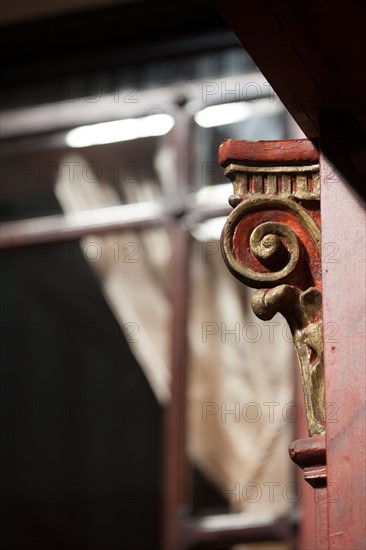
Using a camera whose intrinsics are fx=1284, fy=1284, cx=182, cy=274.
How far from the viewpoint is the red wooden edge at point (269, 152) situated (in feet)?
3.87

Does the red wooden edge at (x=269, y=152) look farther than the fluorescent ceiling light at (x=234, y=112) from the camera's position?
No

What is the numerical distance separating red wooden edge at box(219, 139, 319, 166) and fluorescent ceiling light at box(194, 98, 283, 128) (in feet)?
7.25

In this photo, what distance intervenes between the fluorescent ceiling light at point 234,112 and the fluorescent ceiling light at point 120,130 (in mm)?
101

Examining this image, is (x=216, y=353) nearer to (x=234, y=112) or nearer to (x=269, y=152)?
(x=234, y=112)

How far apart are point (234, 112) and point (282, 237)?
7.57 ft

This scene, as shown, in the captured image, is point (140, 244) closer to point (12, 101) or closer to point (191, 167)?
point (191, 167)

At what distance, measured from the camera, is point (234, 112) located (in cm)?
344

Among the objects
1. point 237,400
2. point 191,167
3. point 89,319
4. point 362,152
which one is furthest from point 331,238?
point 89,319

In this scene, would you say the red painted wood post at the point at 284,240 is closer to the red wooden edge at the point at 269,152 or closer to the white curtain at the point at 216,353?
the red wooden edge at the point at 269,152

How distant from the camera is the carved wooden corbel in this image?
3.79 ft

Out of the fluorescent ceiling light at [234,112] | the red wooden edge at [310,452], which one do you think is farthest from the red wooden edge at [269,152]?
the fluorescent ceiling light at [234,112]

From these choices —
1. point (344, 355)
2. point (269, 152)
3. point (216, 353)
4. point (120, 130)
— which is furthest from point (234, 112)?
point (344, 355)

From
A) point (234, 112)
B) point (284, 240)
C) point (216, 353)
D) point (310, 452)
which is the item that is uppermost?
point (234, 112)

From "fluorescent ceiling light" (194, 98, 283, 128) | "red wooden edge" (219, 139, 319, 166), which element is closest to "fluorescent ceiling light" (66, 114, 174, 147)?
"fluorescent ceiling light" (194, 98, 283, 128)
